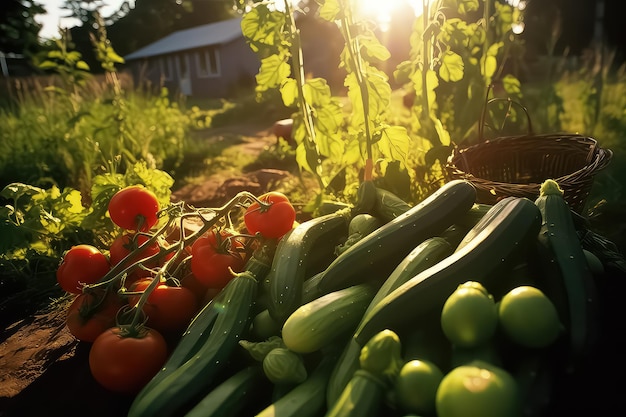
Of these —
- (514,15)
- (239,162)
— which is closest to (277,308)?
(514,15)

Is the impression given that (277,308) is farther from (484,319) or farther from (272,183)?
(272,183)

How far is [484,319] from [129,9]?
174ft

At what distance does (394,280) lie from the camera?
64.2 inches

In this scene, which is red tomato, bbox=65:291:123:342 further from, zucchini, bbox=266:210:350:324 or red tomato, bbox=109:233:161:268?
zucchini, bbox=266:210:350:324

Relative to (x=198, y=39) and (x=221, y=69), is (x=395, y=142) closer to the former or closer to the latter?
(x=221, y=69)

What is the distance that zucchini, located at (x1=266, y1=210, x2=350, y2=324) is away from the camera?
1753 millimetres

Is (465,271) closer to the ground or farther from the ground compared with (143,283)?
farther from the ground

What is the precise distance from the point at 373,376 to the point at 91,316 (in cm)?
123

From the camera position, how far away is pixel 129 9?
4759cm

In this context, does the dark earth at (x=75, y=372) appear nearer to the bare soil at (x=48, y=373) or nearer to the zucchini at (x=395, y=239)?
the bare soil at (x=48, y=373)

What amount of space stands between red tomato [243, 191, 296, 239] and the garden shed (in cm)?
2321

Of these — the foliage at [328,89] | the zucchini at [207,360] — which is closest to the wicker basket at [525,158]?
→ the foliage at [328,89]

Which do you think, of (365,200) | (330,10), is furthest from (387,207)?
(330,10)

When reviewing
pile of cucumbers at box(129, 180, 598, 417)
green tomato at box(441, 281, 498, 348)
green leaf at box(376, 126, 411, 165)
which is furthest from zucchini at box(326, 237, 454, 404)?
green leaf at box(376, 126, 411, 165)
